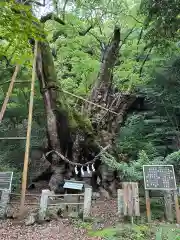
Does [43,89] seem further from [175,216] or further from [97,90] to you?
[175,216]

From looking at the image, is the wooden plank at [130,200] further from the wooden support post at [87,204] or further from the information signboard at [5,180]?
the information signboard at [5,180]

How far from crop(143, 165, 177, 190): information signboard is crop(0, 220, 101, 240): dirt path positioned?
1.73 m

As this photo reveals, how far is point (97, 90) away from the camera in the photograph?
973 centimetres

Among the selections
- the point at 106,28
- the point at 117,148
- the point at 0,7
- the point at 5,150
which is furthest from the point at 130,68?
the point at 0,7

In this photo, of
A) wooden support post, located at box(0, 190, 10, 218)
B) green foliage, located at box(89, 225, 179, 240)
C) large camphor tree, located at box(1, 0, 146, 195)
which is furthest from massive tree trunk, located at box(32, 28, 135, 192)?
green foliage, located at box(89, 225, 179, 240)

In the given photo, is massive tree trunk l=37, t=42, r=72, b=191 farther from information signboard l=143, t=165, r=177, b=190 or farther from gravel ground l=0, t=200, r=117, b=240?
information signboard l=143, t=165, r=177, b=190

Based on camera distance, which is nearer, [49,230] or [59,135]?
[49,230]

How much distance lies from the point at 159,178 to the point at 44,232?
2565mm

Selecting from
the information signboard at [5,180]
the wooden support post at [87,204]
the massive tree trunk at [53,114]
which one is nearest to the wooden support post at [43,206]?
the wooden support post at [87,204]

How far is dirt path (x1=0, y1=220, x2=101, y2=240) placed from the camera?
13.9ft

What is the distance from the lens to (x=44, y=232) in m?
4.46

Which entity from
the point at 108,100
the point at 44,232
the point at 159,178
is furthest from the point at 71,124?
the point at 44,232

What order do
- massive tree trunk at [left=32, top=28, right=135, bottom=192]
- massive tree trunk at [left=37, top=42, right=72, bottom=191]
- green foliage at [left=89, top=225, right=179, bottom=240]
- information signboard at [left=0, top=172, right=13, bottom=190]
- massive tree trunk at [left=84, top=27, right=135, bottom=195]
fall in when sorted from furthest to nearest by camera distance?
1. massive tree trunk at [left=84, top=27, right=135, bottom=195]
2. massive tree trunk at [left=37, top=42, right=72, bottom=191]
3. massive tree trunk at [left=32, top=28, right=135, bottom=192]
4. information signboard at [left=0, top=172, right=13, bottom=190]
5. green foliage at [left=89, top=225, right=179, bottom=240]

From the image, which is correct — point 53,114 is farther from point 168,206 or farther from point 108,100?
point 168,206
